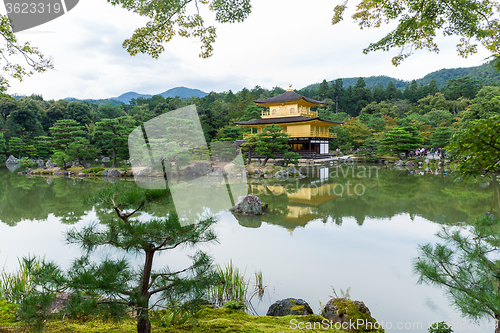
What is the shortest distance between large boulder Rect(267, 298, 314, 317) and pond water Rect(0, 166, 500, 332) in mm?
297

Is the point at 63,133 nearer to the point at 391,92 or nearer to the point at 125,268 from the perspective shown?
the point at 125,268

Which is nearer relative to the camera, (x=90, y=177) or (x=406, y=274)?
(x=406, y=274)

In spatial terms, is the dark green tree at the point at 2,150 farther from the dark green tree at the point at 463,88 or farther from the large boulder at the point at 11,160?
the dark green tree at the point at 463,88

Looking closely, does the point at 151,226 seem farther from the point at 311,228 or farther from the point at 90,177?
the point at 90,177

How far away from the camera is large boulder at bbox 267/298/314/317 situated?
215 cm

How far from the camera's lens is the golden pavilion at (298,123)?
1867cm

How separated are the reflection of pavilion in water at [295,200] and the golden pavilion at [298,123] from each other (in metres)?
8.39

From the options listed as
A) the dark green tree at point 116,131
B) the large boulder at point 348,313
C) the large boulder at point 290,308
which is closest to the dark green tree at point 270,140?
the dark green tree at point 116,131

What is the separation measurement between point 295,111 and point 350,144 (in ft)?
21.0

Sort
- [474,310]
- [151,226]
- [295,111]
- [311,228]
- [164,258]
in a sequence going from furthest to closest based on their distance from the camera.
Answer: [295,111], [311,228], [164,258], [474,310], [151,226]

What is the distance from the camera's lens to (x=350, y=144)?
2262 centimetres

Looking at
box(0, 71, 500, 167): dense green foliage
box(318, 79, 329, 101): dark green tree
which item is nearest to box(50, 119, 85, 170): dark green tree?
box(0, 71, 500, 167): dense green foliage

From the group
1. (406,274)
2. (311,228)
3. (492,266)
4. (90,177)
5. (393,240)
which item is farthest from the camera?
(90,177)

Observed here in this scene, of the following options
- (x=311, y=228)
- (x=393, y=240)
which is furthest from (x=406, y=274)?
(x=311, y=228)
